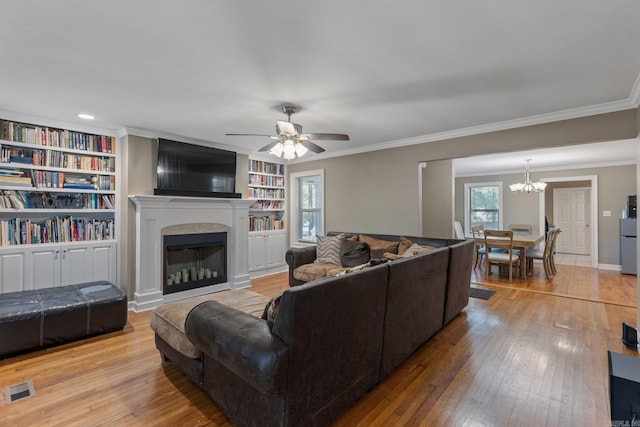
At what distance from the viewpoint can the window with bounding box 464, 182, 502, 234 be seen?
8.26m

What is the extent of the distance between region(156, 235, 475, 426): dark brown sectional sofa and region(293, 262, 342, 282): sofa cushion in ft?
5.93

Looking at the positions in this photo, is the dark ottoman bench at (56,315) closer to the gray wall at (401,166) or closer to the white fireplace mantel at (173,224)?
the white fireplace mantel at (173,224)

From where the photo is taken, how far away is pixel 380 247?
14.3 feet

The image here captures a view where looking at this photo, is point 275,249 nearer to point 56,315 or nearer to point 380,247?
point 380,247

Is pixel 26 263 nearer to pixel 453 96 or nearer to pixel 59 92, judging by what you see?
pixel 59 92

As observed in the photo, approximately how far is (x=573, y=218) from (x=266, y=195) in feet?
28.2

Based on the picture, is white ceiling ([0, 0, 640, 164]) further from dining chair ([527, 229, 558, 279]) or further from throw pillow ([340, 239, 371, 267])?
dining chair ([527, 229, 558, 279])

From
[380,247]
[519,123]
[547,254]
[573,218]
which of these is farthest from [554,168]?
[380,247]

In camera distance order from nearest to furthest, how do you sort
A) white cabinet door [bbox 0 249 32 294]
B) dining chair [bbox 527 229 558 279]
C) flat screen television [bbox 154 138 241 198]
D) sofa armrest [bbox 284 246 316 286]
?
white cabinet door [bbox 0 249 32 294] → flat screen television [bbox 154 138 241 198] → sofa armrest [bbox 284 246 316 286] → dining chair [bbox 527 229 558 279]

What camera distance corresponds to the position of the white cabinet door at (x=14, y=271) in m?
3.25

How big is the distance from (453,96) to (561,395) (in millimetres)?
2584

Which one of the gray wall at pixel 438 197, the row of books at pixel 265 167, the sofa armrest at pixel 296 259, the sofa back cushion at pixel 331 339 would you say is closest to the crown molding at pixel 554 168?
the gray wall at pixel 438 197

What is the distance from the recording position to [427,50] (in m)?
2.10

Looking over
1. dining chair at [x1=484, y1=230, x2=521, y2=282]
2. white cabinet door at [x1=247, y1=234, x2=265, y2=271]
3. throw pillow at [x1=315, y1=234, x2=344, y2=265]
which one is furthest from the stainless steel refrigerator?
white cabinet door at [x1=247, y1=234, x2=265, y2=271]
